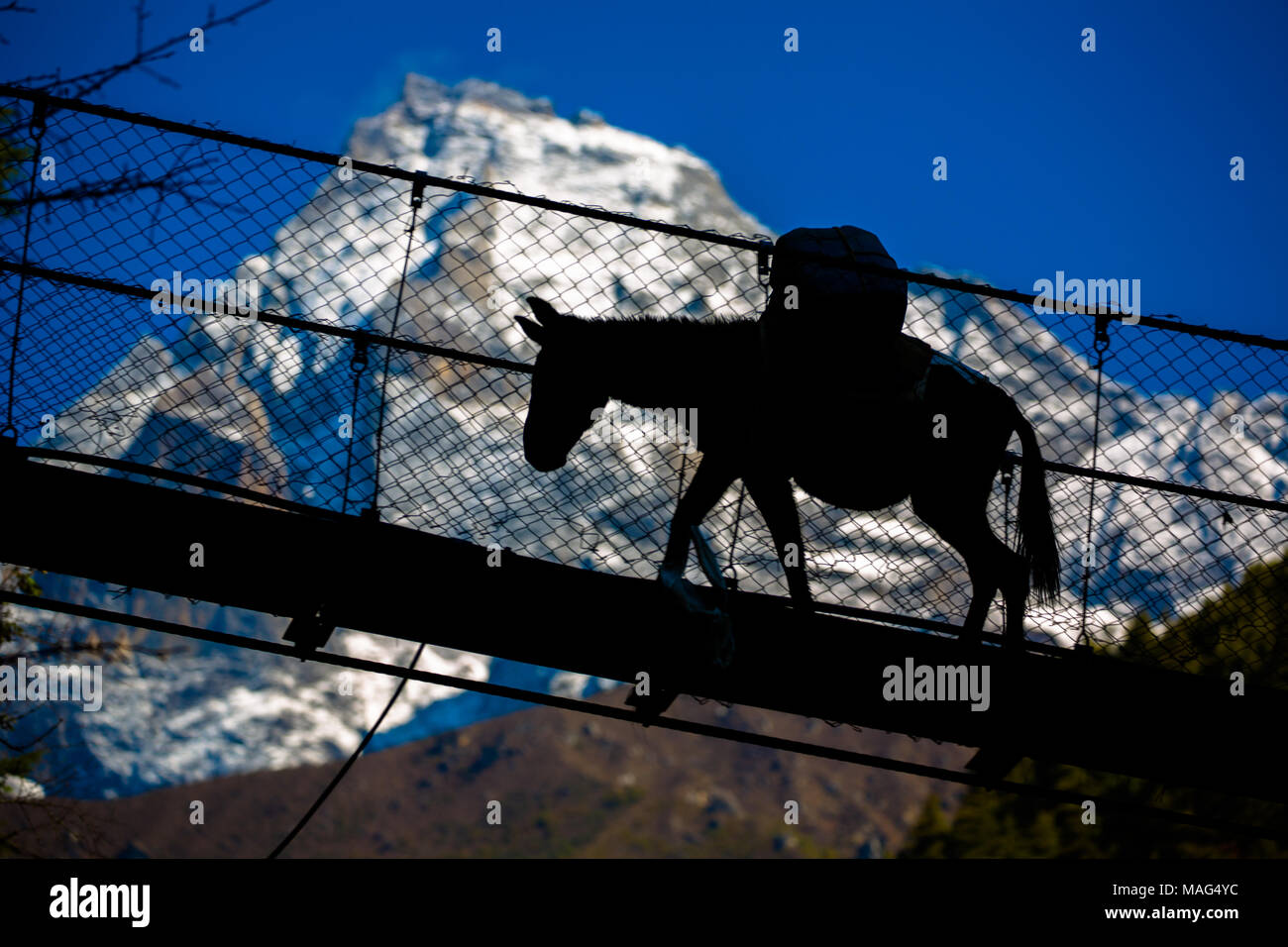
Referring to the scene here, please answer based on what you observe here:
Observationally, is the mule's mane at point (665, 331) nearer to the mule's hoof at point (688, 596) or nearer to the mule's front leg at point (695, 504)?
the mule's front leg at point (695, 504)

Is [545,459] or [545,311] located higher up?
[545,311]

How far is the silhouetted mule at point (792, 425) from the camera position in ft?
18.7

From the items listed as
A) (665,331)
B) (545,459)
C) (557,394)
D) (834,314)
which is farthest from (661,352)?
(834,314)

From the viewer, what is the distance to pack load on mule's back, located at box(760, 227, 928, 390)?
18.2 ft

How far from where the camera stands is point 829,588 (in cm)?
636

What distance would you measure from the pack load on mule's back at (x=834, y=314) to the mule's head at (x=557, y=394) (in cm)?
104

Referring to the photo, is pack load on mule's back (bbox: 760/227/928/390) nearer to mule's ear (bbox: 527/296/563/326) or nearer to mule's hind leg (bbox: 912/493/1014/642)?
mule's hind leg (bbox: 912/493/1014/642)

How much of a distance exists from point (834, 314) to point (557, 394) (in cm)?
154

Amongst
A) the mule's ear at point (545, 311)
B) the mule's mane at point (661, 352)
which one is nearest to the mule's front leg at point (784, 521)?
the mule's mane at point (661, 352)

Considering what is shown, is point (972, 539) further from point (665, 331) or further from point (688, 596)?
point (665, 331)

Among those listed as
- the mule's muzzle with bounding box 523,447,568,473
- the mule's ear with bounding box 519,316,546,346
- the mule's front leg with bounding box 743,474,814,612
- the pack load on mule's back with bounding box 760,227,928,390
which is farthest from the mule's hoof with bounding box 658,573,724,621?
the mule's ear with bounding box 519,316,546,346

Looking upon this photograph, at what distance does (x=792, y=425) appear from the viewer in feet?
18.9
